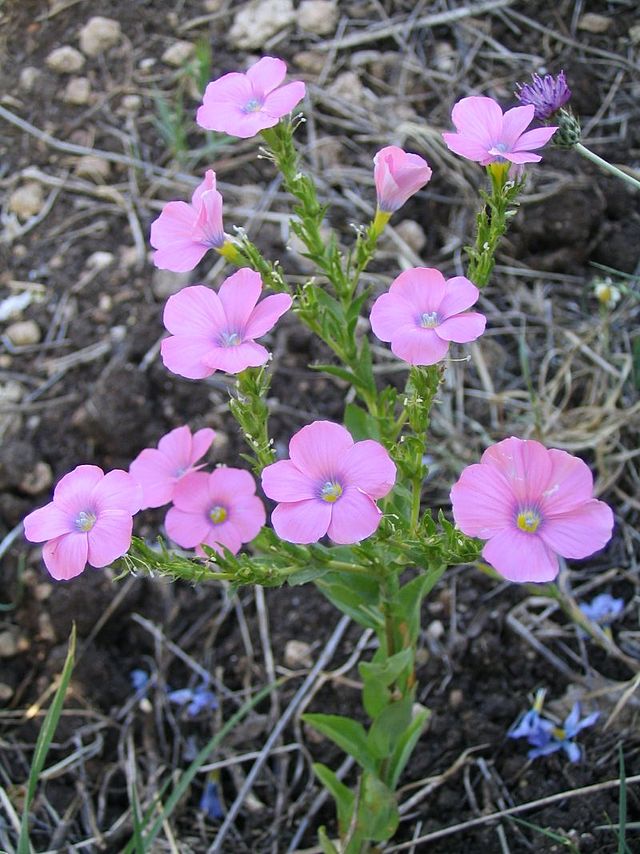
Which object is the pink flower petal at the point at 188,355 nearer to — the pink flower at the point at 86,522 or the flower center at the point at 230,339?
the flower center at the point at 230,339

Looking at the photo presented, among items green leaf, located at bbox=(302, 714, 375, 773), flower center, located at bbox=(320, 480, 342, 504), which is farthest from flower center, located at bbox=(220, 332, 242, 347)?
green leaf, located at bbox=(302, 714, 375, 773)

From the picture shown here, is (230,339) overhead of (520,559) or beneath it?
overhead

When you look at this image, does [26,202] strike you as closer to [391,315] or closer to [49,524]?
[49,524]

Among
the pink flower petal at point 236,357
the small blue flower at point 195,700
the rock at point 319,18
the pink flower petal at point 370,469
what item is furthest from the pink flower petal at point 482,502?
the rock at point 319,18

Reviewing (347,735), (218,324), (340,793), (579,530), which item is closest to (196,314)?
(218,324)

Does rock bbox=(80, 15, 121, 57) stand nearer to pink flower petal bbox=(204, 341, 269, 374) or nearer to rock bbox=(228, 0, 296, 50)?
rock bbox=(228, 0, 296, 50)

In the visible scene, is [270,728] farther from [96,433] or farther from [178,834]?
[96,433]
